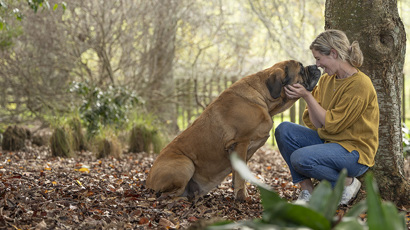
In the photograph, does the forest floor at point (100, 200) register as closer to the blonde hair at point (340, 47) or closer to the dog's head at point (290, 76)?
the dog's head at point (290, 76)

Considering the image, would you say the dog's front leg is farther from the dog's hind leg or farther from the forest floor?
the dog's hind leg

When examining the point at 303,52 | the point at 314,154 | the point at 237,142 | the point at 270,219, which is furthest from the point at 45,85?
the point at 270,219

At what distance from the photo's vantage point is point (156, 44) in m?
10.8

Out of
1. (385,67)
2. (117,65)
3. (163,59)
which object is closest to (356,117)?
(385,67)

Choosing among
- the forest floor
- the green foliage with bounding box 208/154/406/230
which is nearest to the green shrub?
the forest floor

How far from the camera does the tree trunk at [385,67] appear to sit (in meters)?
4.47

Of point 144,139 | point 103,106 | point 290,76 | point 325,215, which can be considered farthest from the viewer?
point 103,106

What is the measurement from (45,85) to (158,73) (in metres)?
2.62

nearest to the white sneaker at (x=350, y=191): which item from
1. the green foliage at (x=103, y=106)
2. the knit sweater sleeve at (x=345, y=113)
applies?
the knit sweater sleeve at (x=345, y=113)

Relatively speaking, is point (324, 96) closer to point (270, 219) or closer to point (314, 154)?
point (314, 154)

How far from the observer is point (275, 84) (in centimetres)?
467

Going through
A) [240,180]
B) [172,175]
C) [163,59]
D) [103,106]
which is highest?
[163,59]

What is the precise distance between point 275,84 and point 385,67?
3.54 ft

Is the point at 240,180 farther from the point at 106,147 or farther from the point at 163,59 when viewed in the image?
the point at 163,59
